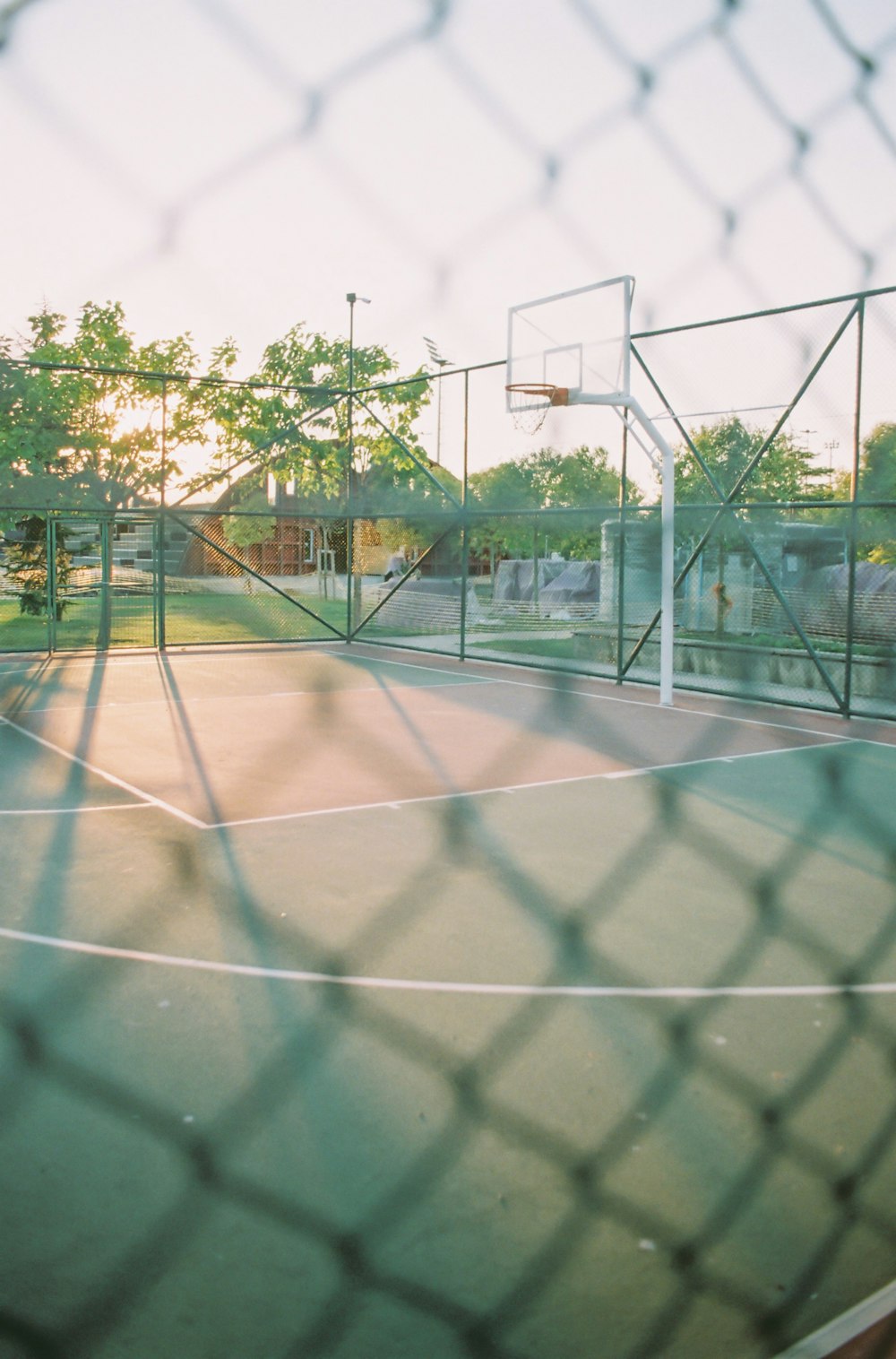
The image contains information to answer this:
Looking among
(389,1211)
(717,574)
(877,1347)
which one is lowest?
(389,1211)

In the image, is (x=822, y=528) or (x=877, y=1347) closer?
(x=877, y=1347)

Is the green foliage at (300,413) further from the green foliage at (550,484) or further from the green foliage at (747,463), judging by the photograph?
the green foliage at (747,463)

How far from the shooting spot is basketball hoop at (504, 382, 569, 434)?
10.1m

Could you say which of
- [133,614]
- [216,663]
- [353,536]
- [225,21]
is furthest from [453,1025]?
[133,614]

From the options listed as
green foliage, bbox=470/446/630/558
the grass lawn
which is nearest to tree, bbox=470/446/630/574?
green foliage, bbox=470/446/630/558

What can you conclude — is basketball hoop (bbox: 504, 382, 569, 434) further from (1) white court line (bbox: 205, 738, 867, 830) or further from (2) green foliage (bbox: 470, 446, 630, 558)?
(1) white court line (bbox: 205, 738, 867, 830)

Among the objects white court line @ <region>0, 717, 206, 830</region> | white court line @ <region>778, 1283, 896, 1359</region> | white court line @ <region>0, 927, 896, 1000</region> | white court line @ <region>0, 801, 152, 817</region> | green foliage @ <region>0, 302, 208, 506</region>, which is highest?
green foliage @ <region>0, 302, 208, 506</region>

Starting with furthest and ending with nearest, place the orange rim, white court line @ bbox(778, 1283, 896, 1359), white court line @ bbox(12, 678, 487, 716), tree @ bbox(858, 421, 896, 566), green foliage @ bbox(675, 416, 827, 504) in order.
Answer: green foliage @ bbox(675, 416, 827, 504) → the orange rim → tree @ bbox(858, 421, 896, 566) → white court line @ bbox(12, 678, 487, 716) → white court line @ bbox(778, 1283, 896, 1359)

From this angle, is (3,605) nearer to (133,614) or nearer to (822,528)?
(133,614)

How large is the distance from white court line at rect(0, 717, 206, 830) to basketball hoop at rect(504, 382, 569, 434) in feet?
17.2

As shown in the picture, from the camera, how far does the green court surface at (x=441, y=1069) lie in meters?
1.91

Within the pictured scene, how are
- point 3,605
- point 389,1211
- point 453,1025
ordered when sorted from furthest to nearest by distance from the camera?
point 3,605 < point 453,1025 < point 389,1211

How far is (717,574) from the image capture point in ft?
40.7

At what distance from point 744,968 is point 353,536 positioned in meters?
11.9
